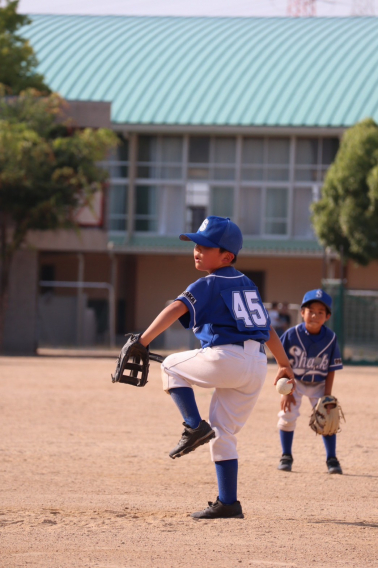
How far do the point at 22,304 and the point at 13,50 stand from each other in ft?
23.9

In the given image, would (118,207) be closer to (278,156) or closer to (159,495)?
(278,156)

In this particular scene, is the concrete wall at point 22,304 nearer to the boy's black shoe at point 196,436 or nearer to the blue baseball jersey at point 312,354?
the blue baseball jersey at point 312,354

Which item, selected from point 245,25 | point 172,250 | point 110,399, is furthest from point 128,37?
point 110,399

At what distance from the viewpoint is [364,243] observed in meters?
22.5

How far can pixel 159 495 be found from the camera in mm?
5684

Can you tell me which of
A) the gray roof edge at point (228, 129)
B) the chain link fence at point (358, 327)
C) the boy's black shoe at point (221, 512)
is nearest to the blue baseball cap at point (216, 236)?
the boy's black shoe at point (221, 512)

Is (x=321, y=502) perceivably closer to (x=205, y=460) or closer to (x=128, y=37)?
(x=205, y=460)

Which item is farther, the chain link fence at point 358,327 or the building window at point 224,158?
the building window at point 224,158

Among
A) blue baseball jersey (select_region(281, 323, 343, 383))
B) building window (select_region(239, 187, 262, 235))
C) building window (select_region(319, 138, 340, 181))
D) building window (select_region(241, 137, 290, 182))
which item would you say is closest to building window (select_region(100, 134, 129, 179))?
building window (select_region(241, 137, 290, 182))

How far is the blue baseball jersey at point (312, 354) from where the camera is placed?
7.13m

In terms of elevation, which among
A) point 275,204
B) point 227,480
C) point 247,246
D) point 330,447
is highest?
point 275,204

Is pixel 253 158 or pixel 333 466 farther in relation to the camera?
pixel 253 158

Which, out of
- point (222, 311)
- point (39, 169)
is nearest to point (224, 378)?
point (222, 311)

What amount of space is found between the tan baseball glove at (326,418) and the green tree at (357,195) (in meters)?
15.6
